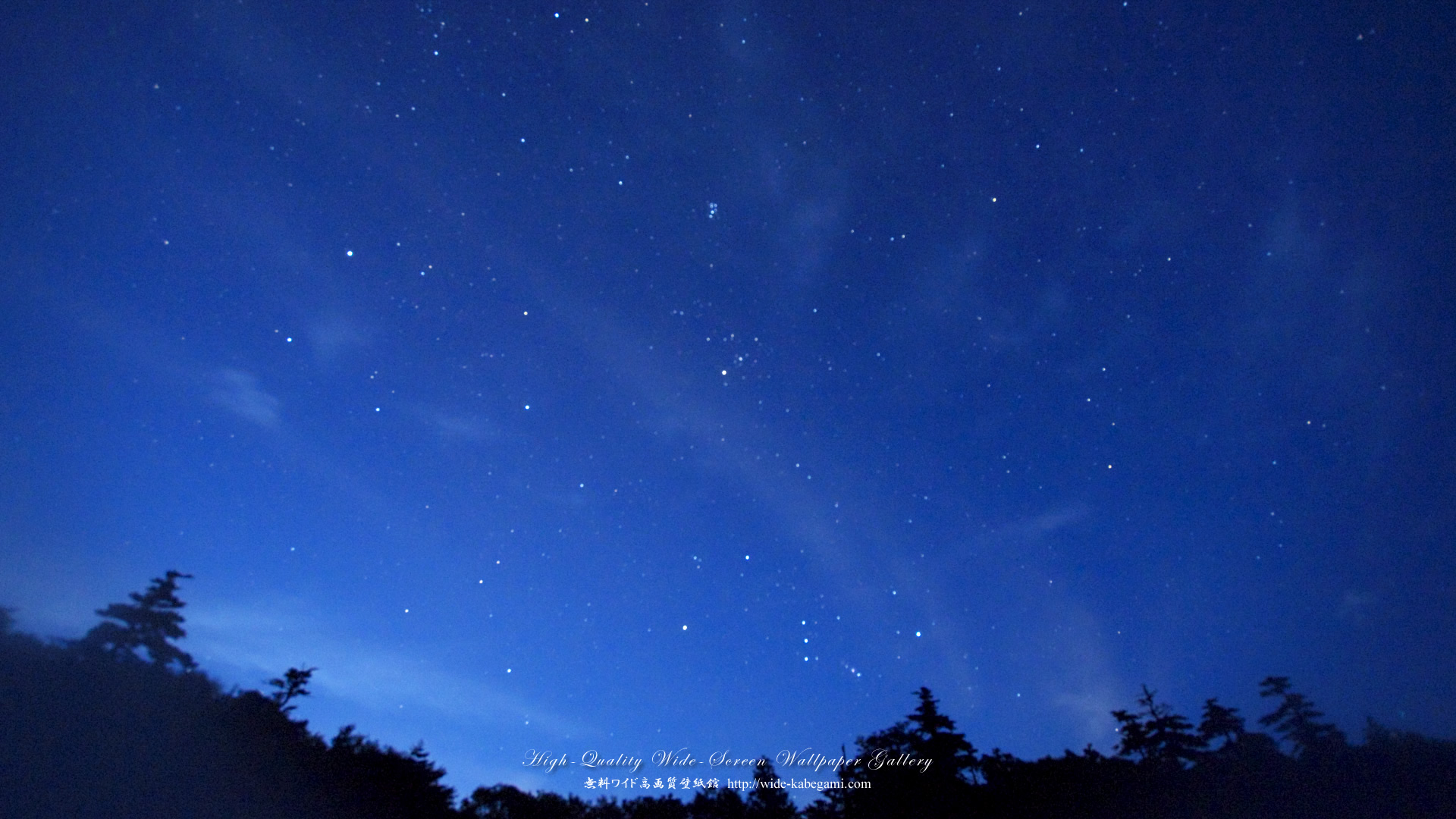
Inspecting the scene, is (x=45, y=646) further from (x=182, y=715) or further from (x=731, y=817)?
(x=731, y=817)

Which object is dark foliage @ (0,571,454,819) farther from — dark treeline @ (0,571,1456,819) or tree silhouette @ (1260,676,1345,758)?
tree silhouette @ (1260,676,1345,758)

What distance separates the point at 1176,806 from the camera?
25.4 meters

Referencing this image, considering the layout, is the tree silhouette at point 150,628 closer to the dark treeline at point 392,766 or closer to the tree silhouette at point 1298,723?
the dark treeline at point 392,766

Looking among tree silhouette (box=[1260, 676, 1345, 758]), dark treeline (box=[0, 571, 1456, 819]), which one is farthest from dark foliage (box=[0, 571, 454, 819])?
tree silhouette (box=[1260, 676, 1345, 758])

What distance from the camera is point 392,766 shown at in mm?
30969

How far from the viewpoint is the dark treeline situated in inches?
771

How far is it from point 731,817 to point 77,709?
27814mm

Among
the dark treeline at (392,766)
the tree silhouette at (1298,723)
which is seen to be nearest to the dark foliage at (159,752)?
the dark treeline at (392,766)

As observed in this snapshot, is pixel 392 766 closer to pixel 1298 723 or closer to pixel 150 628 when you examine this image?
pixel 150 628

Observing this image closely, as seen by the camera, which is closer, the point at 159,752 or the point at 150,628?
the point at 159,752

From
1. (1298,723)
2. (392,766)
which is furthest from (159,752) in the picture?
(1298,723)

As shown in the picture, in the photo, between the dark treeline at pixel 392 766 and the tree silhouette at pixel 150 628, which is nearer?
the dark treeline at pixel 392 766

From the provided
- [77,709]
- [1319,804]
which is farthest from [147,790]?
[1319,804]

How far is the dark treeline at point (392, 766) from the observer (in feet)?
64.3
